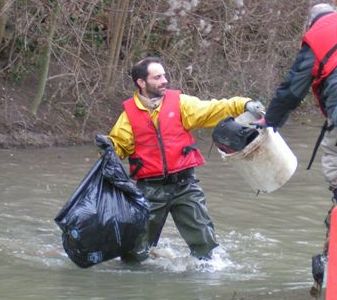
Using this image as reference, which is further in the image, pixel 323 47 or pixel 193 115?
pixel 193 115

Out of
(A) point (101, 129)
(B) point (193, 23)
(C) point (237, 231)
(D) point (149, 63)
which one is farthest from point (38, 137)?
(D) point (149, 63)

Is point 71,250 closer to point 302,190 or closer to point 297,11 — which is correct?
point 302,190

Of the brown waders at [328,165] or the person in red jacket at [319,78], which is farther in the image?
the brown waders at [328,165]

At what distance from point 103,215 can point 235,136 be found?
1.25 m

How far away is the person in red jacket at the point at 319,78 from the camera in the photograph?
18.7ft

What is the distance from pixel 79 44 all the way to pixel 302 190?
19.1 ft

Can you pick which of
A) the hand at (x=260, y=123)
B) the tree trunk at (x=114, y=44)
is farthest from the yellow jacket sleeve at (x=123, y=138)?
the tree trunk at (x=114, y=44)

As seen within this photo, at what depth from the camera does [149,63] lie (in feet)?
25.3

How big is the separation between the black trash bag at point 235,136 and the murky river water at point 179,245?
3.29 feet

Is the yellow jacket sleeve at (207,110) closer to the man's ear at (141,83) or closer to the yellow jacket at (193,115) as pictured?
the yellow jacket at (193,115)

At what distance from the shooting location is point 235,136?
6.70 metres

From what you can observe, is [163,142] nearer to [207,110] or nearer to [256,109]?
[207,110]

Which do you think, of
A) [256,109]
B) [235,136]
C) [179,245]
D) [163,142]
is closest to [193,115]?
[163,142]

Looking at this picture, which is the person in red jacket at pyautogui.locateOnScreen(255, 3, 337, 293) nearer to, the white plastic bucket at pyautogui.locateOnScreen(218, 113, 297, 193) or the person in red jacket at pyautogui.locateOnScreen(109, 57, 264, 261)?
the white plastic bucket at pyautogui.locateOnScreen(218, 113, 297, 193)
